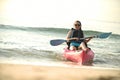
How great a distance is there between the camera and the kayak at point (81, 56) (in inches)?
119

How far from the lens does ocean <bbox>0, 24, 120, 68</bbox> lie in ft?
9.89

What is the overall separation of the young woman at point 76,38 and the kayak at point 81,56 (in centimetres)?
6

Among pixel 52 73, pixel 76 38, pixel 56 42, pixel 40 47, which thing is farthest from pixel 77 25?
pixel 52 73

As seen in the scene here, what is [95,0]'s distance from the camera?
10.3ft

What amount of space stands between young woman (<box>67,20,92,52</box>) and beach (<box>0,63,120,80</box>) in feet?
0.80

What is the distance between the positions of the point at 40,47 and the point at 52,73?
316mm

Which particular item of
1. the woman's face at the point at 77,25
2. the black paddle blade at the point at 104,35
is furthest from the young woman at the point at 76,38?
the black paddle blade at the point at 104,35

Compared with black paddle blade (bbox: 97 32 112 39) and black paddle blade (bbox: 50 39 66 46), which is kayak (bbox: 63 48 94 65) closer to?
black paddle blade (bbox: 50 39 66 46)

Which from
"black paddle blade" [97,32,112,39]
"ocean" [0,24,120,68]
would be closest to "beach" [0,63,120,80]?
"ocean" [0,24,120,68]

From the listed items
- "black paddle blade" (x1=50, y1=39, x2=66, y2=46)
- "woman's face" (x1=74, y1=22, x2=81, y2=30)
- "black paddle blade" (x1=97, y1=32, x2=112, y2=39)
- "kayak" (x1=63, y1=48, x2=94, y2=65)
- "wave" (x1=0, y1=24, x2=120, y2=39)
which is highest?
"woman's face" (x1=74, y1=22, x2=81, y2=30)

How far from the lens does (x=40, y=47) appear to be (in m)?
3.04

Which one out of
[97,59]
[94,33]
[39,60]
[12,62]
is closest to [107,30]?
[94,33]

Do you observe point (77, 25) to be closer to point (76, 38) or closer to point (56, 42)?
point (76, 38)

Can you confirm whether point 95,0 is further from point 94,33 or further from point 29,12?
point 29,12
